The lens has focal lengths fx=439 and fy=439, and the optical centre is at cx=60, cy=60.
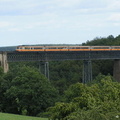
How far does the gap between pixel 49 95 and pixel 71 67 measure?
62.5 m

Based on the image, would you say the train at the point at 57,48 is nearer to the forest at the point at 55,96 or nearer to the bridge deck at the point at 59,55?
the bridge deck at the point at 59,55

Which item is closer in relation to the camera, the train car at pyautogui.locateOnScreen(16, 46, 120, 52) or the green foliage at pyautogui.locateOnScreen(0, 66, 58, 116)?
the green foliage at pyautogui.locateOnScreen(0, 66, 58, 116)

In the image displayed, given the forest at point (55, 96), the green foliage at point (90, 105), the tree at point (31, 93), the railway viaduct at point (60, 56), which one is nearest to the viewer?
the green foliage at point (90, 105)

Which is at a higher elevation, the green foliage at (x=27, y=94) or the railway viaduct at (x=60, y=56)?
the railway viaduct at (x=60, y=56)

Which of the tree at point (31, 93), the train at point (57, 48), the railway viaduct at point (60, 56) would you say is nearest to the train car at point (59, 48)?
the train at point (57, 48)

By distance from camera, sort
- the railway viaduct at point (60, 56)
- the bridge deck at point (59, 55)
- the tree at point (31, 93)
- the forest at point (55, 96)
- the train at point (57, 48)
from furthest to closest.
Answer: the bridge deck at point (59, 55)
the train at point (57, 48)
the railway viaduct at point (60, 56)
the tree at point (31, 93)
the forest at point (55, 96)

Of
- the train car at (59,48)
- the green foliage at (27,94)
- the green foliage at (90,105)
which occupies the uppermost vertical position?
the train car at (59,48)

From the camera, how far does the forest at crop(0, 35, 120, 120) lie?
2183 cm

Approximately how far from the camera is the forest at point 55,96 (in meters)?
21.8

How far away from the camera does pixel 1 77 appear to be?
52125 millimetres

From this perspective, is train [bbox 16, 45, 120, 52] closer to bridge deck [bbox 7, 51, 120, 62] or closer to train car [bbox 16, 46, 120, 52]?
train car [bbox 16, 46, 120, 52]

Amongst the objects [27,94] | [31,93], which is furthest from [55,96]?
[27,94]

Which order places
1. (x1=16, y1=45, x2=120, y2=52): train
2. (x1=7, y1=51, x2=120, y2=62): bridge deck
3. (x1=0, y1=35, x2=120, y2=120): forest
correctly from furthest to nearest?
(x1=7, y1=51, x2=120, y2=62): bridge deck
(x1=16, y1=45, x2=120, y2=52): train
(x1=0, y1=35, x2=120, y2=120): forest

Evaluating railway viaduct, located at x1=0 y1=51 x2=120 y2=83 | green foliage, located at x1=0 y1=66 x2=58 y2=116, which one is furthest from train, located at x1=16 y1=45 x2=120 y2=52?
green foliage, located at x1=0 y1=66 x2=58 y2=116
